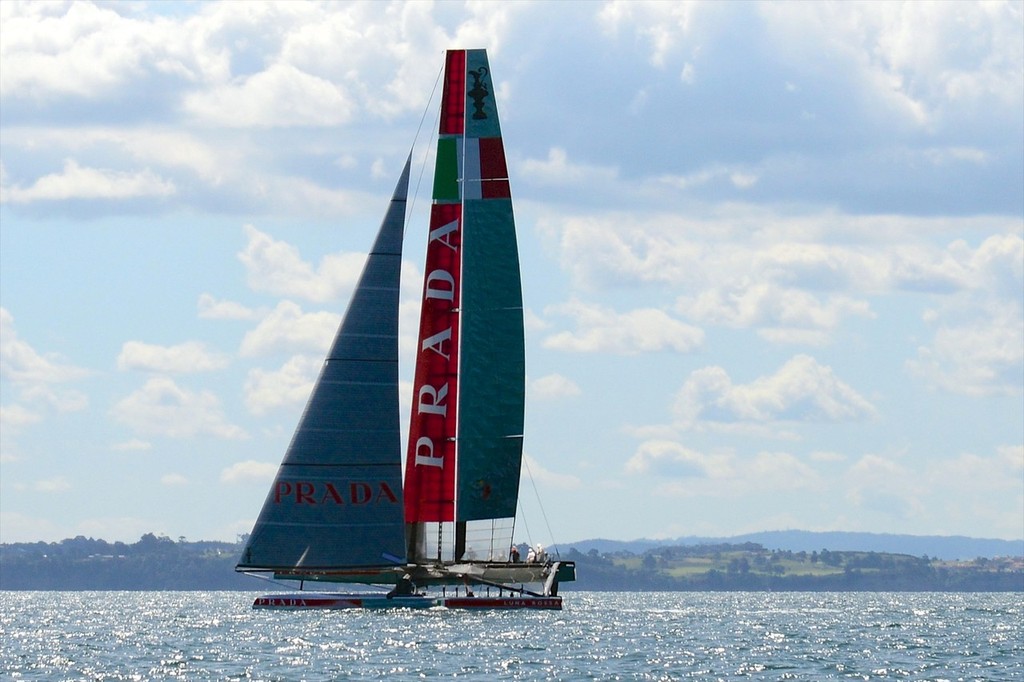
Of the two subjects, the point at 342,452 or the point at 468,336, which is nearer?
the point at 342,452

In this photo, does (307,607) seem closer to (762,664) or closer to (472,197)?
(472,197)

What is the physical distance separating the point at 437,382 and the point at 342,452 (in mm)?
7241

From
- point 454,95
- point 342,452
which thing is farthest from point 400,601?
point 454,95

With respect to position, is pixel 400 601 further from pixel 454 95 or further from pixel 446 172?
pixel 454 95

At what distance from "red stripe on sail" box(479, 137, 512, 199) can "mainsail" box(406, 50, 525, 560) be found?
0.11ft

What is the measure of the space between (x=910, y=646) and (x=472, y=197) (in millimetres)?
21137

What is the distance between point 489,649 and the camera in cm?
5400

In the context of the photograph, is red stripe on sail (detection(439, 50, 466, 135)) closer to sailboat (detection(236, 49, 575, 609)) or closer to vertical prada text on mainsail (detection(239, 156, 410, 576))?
sailboat (detection(236, 49, 575, 609))

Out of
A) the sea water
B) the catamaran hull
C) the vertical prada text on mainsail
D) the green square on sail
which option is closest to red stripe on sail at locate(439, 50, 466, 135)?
the green square on sail

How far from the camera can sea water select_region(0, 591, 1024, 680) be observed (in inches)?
1895

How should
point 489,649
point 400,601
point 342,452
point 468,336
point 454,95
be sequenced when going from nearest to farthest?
point 489,649 < point 342,452 < point 400,601 < point 468,336 < point 454,95

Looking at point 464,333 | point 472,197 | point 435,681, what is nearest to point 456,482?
point 464,333

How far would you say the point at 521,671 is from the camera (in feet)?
157

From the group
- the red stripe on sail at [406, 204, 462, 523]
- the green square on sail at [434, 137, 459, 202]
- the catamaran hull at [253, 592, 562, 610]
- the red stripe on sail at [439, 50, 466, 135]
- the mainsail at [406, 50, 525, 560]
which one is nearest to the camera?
the catamaran hull at [253, 592, 562, 610]
